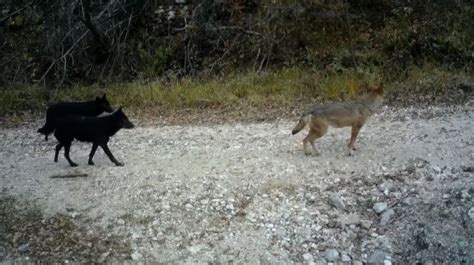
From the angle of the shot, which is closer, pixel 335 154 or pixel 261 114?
pixel 335 154

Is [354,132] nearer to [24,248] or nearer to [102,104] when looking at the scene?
[102,104]

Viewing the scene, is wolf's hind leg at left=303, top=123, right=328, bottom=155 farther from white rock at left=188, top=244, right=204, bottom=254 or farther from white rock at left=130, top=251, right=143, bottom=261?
white rock at left=130, top=251, right=143, bottom=261

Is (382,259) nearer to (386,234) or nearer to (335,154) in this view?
(386,234)

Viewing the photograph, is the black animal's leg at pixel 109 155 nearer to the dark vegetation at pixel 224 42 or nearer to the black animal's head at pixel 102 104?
the black animal's head at pixel 102 104

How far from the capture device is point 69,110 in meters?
8.65

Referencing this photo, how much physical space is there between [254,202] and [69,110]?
134 inches

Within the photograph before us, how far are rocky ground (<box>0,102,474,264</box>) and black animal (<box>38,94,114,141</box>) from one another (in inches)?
17.6

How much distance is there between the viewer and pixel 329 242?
6219 mm

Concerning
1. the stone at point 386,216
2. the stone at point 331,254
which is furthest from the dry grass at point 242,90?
the stone at point 331,254

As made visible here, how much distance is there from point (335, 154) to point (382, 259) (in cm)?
218

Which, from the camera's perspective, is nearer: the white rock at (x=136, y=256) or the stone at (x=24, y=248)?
the white rock at (x=136, y=256)

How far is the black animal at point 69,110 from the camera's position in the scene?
338 inches

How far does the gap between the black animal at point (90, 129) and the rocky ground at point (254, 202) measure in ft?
1.12

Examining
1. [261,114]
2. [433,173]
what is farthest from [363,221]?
[261,114]
